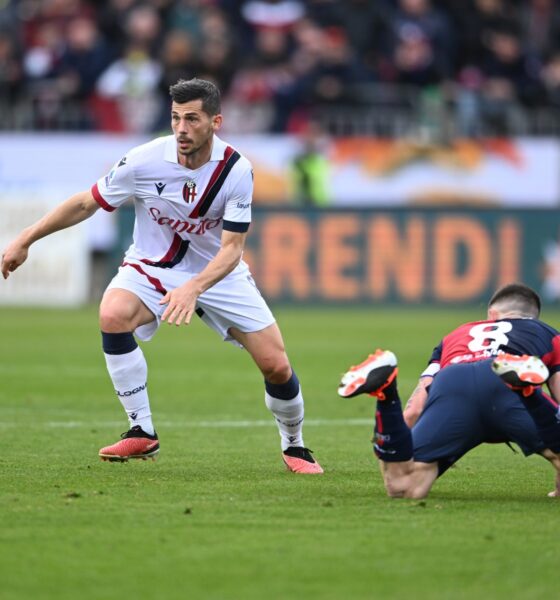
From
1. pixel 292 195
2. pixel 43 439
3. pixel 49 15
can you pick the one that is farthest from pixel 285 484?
pixel 49 15

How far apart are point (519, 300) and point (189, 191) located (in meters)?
2.03

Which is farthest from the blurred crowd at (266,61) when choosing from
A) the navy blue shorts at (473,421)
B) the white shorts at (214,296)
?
the navy blue shorts at (473,421)

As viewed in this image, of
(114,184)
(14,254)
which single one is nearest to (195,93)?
(114,184)

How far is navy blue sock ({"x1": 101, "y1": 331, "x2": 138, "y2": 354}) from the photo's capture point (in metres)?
8.10

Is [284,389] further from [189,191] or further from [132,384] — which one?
[189,191]

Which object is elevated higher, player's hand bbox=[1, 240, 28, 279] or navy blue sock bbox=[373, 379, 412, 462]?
player's hand bbox=[1, 240, 28, 279]

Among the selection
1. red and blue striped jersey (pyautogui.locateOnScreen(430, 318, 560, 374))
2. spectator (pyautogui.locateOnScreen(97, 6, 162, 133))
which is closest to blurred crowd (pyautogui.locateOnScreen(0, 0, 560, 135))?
spectator (pyautogui.locateOnScreen(97, 6, 162, 133))

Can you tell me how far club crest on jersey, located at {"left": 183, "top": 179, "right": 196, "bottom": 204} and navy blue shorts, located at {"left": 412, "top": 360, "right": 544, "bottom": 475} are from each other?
2.08 m

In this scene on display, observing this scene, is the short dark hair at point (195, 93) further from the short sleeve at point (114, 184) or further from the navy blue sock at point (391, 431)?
the navy blue sock at point (391, 431)

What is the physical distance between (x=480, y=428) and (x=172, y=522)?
5.35 ft

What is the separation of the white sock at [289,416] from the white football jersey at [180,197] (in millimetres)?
Result: 904

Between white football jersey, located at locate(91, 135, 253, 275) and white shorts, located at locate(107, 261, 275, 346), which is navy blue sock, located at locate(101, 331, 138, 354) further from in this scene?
white football jersey, located at locate(91, 135, 253, 275)

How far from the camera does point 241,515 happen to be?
6203 mm

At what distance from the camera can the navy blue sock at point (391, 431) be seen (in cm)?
650
